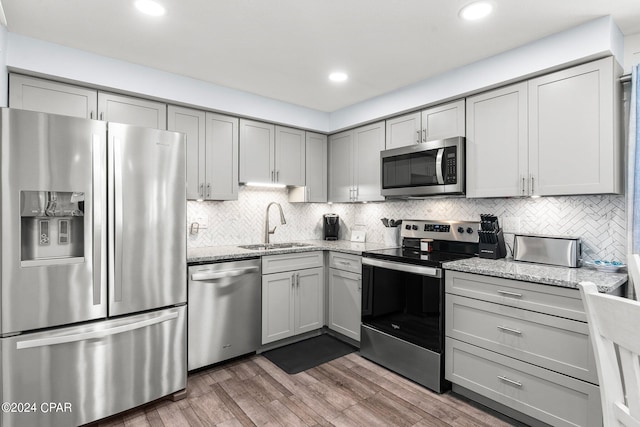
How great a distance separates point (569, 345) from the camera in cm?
183

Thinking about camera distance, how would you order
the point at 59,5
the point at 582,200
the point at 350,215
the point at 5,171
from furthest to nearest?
1. the point at 350,215
2. the point at 582,200
3. the point at 59,5
4. the point at 5,171

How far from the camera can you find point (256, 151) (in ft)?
11.2

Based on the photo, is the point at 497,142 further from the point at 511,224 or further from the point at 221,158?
the point at 221,158

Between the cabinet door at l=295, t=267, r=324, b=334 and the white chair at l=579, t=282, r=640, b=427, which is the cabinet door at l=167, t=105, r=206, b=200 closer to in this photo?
the cabinet door at l=295, t=267, r=324, b=334

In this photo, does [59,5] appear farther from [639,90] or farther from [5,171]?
[639,90]

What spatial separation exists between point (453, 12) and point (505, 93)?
85 cm

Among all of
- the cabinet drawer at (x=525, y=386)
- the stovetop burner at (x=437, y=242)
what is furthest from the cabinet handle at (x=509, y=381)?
the stovetop burner at (x=437, y=242)

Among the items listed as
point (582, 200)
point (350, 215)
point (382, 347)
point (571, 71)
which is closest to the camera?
point (571, 71)

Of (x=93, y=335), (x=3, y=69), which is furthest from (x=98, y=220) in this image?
(x=3, y=69)

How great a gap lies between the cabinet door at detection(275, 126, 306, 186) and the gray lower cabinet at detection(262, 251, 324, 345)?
885 mm

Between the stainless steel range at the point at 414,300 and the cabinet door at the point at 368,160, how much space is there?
0.61 m

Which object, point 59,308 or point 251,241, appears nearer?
point 59,308

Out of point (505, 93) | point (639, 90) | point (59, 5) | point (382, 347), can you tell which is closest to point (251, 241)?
point (382, 347)

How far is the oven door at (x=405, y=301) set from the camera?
2.43 meters
